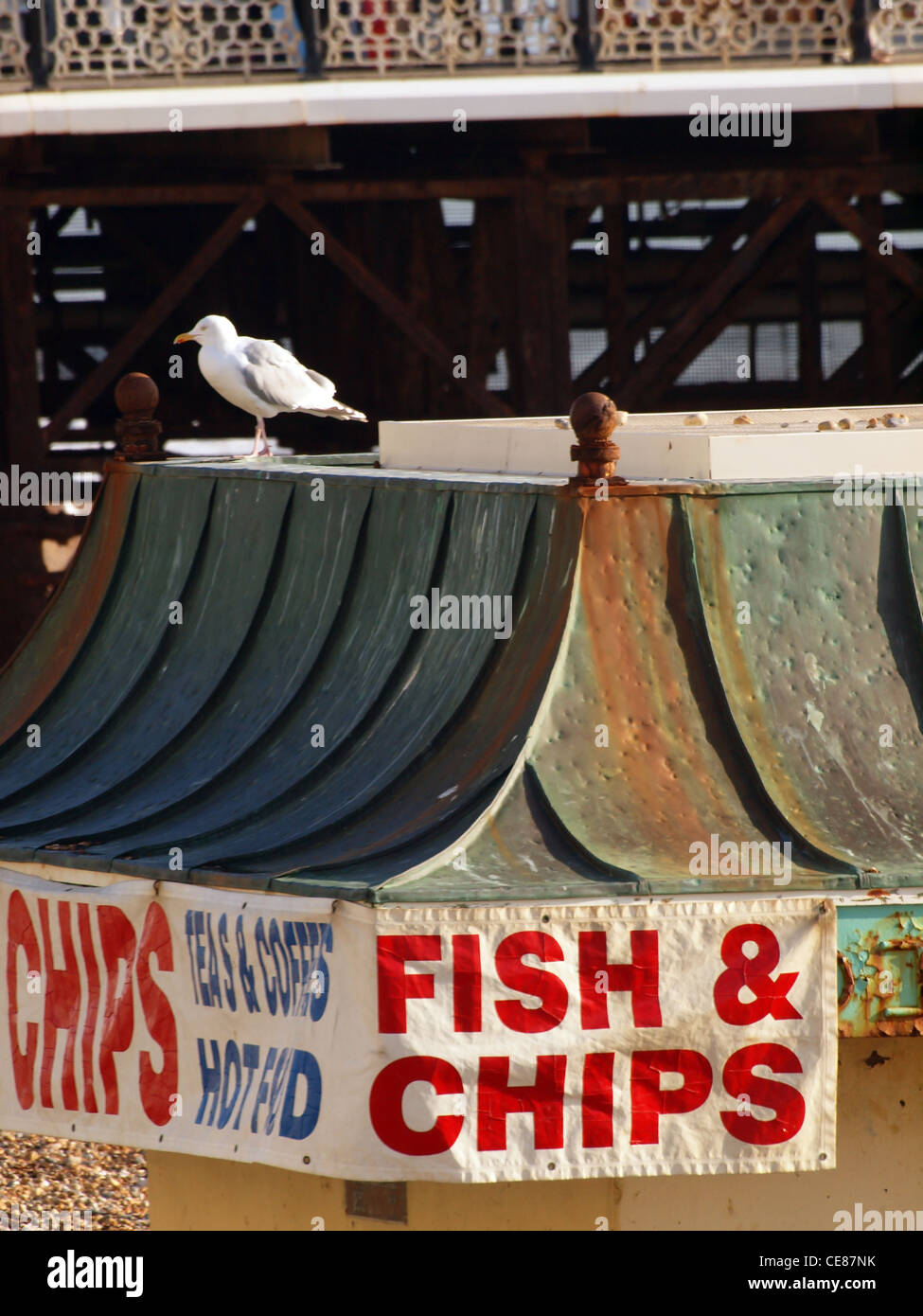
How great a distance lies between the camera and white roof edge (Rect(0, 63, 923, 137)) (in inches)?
595

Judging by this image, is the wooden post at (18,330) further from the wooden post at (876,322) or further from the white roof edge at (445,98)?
the wooden post at (876,322)

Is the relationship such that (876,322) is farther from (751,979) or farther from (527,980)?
(527,980)

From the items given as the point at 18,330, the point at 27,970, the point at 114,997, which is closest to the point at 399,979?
the point at 114,997

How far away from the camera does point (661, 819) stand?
7.73 meters

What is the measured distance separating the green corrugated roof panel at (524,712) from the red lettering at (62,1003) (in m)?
0.24

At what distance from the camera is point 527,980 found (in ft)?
23.3

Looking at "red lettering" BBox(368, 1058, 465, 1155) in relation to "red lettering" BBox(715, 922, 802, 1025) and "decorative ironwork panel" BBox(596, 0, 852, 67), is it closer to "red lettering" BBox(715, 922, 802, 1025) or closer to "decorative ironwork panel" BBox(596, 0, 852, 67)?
"red lettering" BBox(715, 922, 802, 1025)

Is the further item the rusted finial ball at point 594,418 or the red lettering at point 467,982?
the rusted finial ball at point 594,418

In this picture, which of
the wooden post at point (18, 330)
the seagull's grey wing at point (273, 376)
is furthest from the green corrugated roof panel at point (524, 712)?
the wooden post at point (18, 330)

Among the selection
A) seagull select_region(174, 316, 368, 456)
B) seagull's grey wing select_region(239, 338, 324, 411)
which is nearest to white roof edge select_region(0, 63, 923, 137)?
seagull select_region(174, 316, 368, 456)

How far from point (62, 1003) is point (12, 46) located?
8.96 m

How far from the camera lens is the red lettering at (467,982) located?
707cm

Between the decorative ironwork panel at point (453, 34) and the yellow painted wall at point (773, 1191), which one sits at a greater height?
the decorative ironwork panel at point (453, 34)

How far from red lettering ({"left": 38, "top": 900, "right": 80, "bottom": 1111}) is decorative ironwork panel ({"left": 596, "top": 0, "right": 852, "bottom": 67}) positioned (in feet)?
30.3
